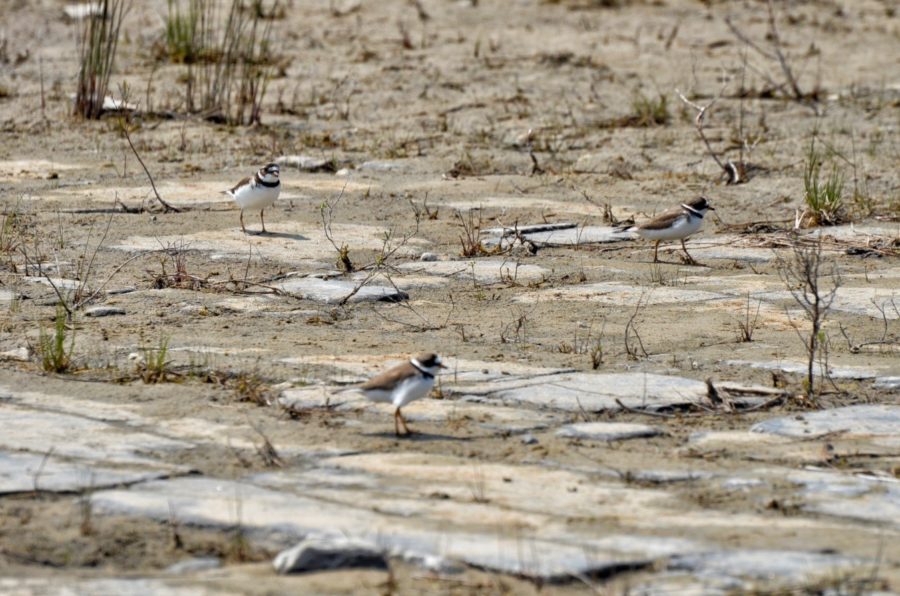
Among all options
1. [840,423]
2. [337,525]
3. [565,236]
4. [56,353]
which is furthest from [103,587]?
[565,236]

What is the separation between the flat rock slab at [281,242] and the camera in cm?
816

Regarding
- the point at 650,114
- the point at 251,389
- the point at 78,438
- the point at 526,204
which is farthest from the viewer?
the point at 650,114

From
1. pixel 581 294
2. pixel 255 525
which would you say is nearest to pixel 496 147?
pixel 581 294

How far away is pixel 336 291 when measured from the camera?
7180mm

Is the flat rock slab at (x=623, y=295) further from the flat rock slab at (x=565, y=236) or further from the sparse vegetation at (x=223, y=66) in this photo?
the sparse vegetation at (x=223, y=66)

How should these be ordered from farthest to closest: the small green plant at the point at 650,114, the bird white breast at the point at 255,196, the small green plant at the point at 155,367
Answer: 1. the small green plant at the point at 650,114
2. the bird white breast at the point at 255,196
3. the small green plant at the point at 155,367

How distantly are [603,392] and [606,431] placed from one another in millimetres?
447

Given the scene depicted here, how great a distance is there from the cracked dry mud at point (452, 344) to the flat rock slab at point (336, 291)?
25mm

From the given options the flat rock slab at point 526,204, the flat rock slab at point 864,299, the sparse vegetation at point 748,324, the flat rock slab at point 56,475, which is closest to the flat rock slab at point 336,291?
the sparse vegetation at point 748,324

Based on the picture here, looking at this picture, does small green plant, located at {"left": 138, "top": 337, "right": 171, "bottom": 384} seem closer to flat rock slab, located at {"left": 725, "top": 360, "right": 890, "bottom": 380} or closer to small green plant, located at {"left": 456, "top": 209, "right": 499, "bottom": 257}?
flat rock slab, located at {"left": 725, "top": 360, "right": 890, "bottom": 380}

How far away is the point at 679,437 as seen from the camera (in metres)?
5.09

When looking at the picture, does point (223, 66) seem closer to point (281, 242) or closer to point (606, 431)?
point (281, 242)

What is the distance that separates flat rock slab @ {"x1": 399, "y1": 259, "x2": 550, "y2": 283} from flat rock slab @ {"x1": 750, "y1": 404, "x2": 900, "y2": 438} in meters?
2.48

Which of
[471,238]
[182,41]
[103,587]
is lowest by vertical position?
[103,587]
